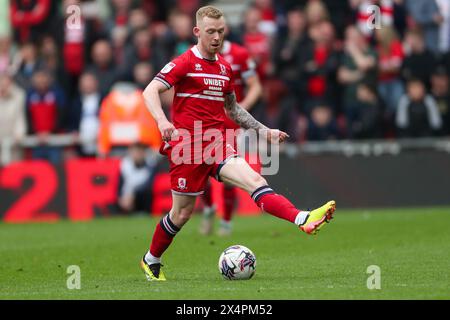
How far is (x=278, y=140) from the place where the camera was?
33.7 feet

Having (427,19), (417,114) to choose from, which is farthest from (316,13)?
(417,114)

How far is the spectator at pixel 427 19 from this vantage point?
20016 millimetres

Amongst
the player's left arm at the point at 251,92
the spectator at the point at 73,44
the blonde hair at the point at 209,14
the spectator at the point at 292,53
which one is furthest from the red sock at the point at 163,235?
the spectator at the point at 73,44

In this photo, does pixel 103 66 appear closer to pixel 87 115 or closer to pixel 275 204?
pixel 87 115

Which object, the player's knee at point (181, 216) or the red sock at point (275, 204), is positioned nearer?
the red sock at point (275, 204)

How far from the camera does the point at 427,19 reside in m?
20.2

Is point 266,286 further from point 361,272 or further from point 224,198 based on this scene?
point 224,198

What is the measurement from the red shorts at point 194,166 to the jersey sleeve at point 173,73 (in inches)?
22.2

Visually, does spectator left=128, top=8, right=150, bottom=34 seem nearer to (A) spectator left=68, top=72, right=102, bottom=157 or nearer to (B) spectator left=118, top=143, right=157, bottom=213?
(A) spectator left=68, top=72, right=102, bottom=157

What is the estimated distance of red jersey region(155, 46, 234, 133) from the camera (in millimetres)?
10250

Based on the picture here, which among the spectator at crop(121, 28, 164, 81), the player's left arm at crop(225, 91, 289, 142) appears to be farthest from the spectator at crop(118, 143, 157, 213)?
the player's left arm at crop(225, 91, 289, 142)

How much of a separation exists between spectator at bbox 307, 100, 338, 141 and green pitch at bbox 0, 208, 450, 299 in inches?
74.9

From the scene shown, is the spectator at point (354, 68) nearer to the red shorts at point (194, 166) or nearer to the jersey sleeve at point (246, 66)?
the jersey sleeve at point (246, 66)
